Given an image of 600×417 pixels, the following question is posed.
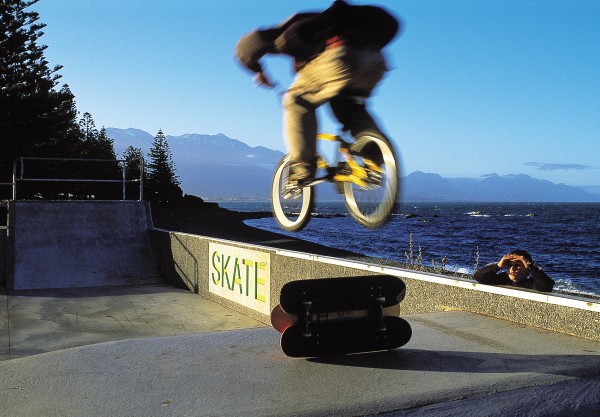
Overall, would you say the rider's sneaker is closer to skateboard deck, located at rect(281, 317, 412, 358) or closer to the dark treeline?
skateboard deck, located at rect(281, 317, 412, 358)

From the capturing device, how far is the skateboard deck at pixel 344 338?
4660mm

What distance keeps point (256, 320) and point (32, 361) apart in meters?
6.05

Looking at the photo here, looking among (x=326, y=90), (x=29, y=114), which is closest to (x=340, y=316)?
(x=326, y=90)

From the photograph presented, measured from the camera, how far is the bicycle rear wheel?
3566 mm

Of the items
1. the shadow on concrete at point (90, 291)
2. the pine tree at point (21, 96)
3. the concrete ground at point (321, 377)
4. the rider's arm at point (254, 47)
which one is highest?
the pine tree at point (21, 96)

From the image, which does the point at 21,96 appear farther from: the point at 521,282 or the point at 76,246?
the point at 521,282

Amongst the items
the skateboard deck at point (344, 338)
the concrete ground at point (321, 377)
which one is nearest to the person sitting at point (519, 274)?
the concrete ground at point (321, 377)

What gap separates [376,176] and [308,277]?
20.8 feet

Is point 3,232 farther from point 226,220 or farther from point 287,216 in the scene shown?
point 226,220

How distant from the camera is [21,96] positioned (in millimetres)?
32188

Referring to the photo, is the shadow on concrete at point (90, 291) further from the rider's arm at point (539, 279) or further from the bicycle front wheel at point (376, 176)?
the bicycle front wheel at point (376, 176)

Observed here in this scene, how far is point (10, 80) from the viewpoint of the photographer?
31719 mm

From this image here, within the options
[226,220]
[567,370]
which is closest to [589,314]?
[567,370]

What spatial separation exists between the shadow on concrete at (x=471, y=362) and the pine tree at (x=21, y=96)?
28947 millimetres
